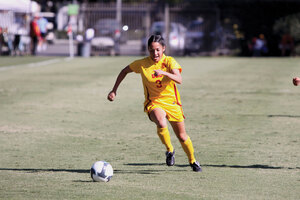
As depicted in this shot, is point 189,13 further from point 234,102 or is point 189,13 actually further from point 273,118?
point 273,118

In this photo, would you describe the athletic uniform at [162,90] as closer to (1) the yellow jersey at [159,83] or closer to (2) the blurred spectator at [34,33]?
(1) the yellow jersey at [159,83]

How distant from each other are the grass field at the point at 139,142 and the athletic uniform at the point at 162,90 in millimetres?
705

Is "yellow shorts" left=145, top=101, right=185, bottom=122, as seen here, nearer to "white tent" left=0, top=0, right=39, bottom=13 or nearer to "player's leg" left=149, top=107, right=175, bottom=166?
"player's leg" left=149, top=107, right=175, bottom=166

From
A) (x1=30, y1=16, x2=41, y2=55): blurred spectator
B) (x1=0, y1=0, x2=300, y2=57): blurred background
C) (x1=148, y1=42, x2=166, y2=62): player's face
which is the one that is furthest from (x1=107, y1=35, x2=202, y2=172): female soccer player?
(x1=0, y1=0, x2=300, y2=57): blurred background

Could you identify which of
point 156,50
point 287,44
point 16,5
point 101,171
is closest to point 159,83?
point 156,50

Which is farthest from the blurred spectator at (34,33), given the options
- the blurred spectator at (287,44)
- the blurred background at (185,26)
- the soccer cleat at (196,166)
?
the soccer cleat at (196,166)

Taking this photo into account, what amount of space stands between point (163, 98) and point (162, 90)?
0.32 feet

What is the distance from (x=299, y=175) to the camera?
6797mm

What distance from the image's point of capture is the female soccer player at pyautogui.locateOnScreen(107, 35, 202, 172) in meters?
6.97

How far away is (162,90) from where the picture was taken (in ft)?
23.4

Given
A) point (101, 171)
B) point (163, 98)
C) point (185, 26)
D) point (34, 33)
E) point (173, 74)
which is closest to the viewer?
point (101, 171)

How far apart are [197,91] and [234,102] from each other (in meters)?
2.23

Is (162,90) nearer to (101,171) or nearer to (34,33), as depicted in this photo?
(101,171)

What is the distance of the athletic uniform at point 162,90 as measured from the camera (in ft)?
23.1
